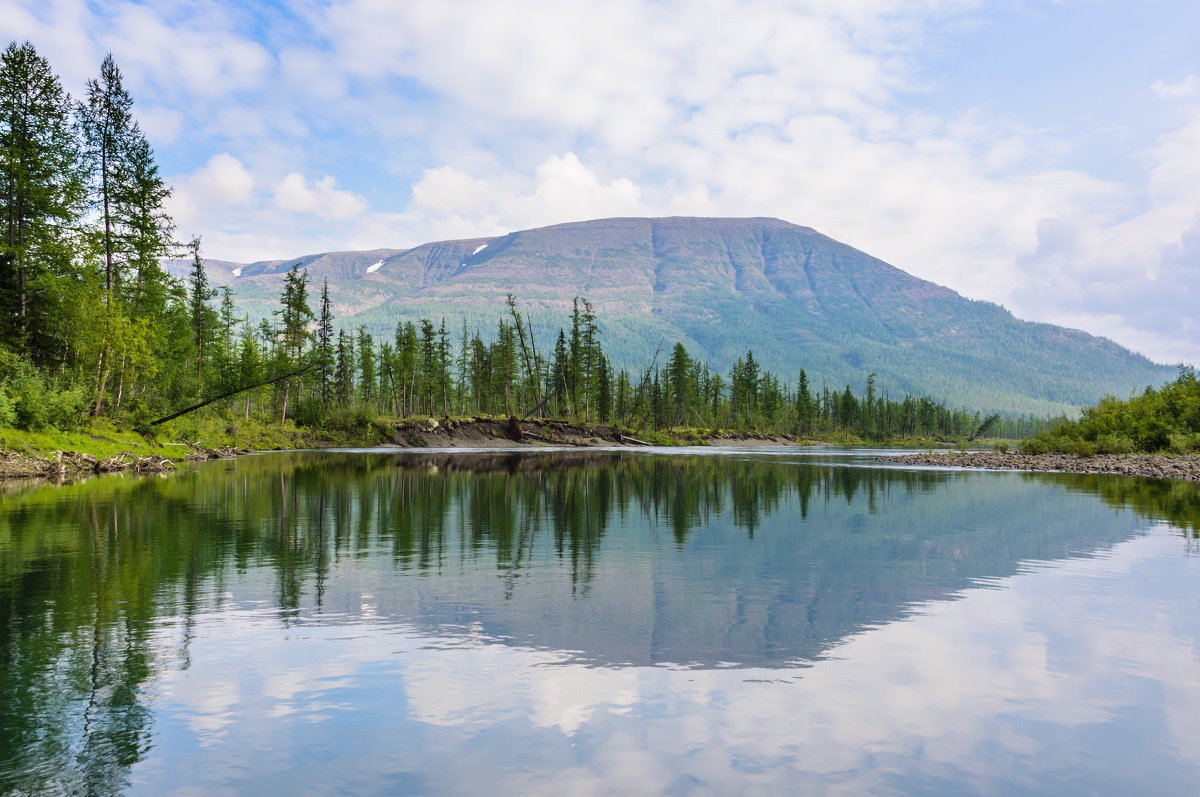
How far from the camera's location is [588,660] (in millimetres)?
7355

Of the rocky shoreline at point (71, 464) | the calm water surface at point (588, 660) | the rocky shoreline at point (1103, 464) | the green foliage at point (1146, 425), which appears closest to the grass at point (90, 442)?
the rocky shoreline at point (71, 464)

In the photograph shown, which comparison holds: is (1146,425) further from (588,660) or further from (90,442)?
(90,442)

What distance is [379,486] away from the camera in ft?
92.1

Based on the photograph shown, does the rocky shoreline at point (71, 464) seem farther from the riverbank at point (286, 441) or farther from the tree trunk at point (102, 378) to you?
the tree trunk at point (102, 378)

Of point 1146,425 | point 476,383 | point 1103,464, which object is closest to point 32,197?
point 1103,464

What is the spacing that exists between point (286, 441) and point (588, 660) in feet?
215

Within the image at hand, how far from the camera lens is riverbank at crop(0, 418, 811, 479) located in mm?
29219

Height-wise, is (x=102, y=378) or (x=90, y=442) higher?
(x=102, y=378)

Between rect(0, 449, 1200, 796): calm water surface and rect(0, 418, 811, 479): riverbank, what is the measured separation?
16291 millimetres

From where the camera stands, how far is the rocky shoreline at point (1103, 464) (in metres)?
38.6

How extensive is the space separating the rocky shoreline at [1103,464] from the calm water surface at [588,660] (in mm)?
27696

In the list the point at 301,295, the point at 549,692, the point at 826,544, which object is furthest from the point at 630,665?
the point at 301,295

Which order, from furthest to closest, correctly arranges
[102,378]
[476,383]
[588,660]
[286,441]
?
[476,383]
[286,441]
[102,378]
[588,660]

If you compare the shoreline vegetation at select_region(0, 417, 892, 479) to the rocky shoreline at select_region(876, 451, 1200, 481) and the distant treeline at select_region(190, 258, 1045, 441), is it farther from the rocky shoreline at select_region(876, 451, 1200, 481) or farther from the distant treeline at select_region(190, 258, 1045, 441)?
the rocky shoreline at select_region(876, 451, 1200, 481)
